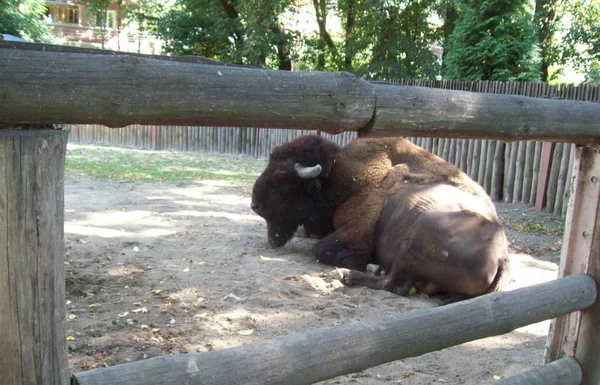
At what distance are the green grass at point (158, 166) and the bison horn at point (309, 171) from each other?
5771 mm

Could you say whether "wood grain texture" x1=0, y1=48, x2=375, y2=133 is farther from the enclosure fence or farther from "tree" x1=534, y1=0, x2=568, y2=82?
"tree" x1=534, y1=0, x2=568, y2=82

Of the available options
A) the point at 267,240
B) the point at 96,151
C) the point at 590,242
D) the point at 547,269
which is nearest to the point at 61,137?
the point at 590,242

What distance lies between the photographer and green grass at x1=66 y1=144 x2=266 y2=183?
11.8m

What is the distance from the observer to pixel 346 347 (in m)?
2.24

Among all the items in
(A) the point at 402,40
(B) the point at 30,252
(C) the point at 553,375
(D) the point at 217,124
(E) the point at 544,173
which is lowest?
(C) the point at 553,375

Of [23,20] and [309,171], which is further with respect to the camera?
[23,20]

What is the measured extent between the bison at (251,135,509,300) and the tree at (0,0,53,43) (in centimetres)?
1194

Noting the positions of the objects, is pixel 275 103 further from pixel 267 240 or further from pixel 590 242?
pixel 267 240

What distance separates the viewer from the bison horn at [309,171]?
6.06 m

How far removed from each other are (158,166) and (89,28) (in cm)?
3110

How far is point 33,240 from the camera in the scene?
1.60 meters

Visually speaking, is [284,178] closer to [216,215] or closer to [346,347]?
[216,215]

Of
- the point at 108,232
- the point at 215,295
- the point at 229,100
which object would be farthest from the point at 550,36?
the point at 229,100

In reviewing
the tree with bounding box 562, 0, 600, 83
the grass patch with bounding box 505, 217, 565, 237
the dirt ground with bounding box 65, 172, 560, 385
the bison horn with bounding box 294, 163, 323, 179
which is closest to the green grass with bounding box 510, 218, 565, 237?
the grass patch with bounding box 505, 217, 565, 237
